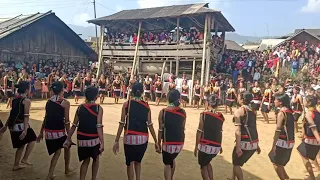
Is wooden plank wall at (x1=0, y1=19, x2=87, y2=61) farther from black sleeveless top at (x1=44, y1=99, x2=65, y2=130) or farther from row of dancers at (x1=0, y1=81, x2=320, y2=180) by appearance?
row of dancers at (x1=0, y1=81, x2=320, y2=180)

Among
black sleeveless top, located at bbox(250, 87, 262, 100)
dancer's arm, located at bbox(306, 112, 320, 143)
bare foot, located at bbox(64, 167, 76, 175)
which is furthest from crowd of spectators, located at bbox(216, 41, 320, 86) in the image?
bare foot, located at bbox(64, 167, 76, 175)

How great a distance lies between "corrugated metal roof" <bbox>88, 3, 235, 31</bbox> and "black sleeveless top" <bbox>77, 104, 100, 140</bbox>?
1437 cm

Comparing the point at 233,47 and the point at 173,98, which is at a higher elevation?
the point at 233,47

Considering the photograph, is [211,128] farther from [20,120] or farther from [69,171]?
[20,120]

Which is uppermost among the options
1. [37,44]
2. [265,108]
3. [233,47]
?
[233,47]

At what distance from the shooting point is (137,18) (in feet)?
67.7

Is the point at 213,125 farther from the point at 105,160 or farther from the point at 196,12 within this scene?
the point at 196,12

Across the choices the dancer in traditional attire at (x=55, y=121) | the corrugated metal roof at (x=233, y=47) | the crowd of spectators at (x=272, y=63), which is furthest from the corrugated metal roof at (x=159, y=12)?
the corrugated metal roof at (x=233, y=47)

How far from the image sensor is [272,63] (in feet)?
69.8

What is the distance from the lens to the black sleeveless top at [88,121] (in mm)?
4867

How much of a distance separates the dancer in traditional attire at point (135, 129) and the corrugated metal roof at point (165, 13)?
1403cm

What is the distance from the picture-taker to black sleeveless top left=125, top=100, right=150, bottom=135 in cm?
492

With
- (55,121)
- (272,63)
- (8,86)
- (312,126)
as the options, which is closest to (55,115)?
(55,121)

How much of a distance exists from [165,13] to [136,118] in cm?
1639
